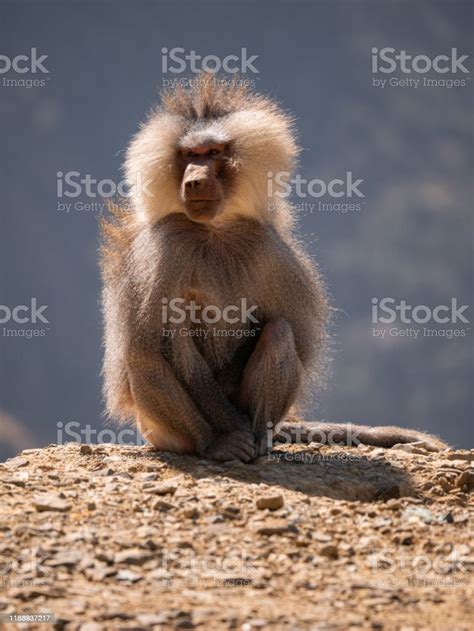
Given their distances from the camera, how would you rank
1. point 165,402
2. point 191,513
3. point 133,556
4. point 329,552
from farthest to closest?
point 165,402
point 191,513
point 329,552
point 133,556

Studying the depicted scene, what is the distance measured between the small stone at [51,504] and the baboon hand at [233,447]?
138 cm

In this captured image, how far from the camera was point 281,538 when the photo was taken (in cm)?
464

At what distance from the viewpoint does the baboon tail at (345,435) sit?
23.6 feet

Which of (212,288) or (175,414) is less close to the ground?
(212,288)

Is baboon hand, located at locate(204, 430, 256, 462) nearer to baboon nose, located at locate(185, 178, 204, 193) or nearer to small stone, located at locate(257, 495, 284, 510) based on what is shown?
small stone, located at locate(257, 495, 284, 510)

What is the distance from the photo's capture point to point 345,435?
23.8 feet

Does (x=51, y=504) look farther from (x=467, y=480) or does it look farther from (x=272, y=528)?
(x=467, y=480)

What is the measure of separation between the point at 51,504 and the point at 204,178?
2.25 m

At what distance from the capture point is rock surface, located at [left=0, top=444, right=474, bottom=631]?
12.2 ft

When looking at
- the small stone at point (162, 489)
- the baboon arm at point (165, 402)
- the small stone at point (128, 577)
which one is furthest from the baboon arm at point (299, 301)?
the small stone at point (128, 577)

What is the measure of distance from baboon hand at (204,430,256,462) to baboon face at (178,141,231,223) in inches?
55.8

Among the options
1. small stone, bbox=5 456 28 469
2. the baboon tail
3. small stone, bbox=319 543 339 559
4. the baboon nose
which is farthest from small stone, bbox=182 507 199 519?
the baboon tail

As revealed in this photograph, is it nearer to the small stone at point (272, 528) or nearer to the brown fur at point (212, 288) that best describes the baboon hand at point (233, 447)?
the brown fur at point (212, 288)

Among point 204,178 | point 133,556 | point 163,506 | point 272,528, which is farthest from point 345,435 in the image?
point 133,556
